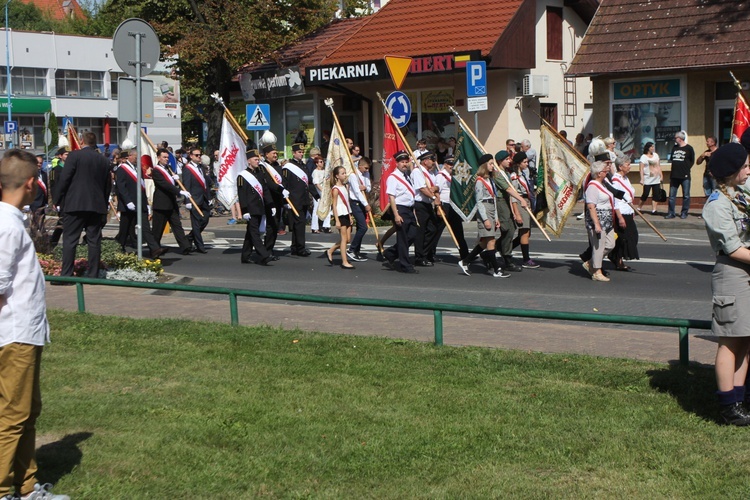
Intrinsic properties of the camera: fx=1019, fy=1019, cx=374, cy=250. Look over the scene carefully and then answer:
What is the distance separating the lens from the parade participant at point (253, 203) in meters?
16.4

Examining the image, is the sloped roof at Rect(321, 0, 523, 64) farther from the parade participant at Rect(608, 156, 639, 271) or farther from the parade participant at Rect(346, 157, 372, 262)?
the parade participant at Rect(608, 156, 639, 271)

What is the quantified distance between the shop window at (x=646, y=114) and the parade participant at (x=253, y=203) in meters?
12.6

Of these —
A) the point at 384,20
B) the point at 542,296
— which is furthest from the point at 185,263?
the point at 384,20

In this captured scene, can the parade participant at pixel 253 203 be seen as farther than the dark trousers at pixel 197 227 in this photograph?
No

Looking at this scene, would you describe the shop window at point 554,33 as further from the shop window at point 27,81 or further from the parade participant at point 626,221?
the shop window at point 27,81

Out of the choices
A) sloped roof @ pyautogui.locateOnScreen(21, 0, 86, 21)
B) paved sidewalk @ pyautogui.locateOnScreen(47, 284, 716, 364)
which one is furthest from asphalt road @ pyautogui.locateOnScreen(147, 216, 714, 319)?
sloped roof @ pyautogui.locateOnScreen(21, 0, 86, 21)

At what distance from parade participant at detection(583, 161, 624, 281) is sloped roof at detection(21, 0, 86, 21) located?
9185 cm

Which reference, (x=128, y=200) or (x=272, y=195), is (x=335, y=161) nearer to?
(x=272, y=195)

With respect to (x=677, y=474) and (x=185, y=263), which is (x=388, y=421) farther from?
(x=185, y=263)

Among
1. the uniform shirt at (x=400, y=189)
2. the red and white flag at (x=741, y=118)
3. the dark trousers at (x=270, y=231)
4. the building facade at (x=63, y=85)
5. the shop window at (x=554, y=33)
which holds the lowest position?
the dark trousers at (x=270, y=231)

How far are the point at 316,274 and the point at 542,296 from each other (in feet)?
12.8

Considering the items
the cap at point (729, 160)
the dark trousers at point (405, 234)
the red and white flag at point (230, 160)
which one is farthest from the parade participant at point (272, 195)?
the cap at point (729, 160)

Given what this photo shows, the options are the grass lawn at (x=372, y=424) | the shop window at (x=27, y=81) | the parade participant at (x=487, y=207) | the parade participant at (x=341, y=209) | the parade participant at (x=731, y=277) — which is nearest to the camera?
the grass lawn at (x=372, y=424)

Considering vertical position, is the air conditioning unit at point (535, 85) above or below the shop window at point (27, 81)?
below
